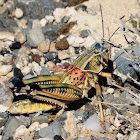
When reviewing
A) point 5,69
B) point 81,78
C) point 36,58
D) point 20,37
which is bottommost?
point 81,78

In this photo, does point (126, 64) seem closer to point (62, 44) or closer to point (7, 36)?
point (62, 44)

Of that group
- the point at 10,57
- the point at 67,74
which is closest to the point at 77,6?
the point at 10,57

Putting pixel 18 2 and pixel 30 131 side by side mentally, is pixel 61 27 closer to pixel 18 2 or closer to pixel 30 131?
pixel 18 2

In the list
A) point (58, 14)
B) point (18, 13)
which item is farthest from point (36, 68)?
point (18, 13)

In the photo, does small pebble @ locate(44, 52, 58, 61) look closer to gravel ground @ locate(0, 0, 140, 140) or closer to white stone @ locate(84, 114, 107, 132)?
gravel ground @ locate(0, 0, 140, 140)

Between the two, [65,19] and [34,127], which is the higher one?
[65,19]

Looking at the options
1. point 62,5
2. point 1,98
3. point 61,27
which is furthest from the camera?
point 62,5

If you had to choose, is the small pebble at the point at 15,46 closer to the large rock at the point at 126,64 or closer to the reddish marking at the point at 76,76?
the reddish marking at the point at 76,76

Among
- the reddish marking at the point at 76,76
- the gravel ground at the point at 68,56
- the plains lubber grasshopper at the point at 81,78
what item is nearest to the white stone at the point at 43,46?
the gravel ground at the point at 68,56
